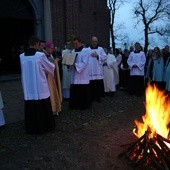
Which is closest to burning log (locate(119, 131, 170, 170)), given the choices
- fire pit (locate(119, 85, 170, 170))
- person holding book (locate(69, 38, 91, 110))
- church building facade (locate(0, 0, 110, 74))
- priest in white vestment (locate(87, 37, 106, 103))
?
fire pit (locate(119, 85, 170, 170))

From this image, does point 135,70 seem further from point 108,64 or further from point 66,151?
point 66,151

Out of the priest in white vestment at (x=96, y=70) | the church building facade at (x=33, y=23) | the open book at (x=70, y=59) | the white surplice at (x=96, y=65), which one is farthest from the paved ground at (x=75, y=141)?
the church building facade at (x=33, y=23)

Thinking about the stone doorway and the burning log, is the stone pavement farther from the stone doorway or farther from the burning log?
the burning log

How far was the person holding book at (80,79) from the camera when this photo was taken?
9726 millimetres

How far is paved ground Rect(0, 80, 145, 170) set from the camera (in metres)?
5.75

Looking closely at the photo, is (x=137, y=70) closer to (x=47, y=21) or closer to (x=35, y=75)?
(x=35, y=75)

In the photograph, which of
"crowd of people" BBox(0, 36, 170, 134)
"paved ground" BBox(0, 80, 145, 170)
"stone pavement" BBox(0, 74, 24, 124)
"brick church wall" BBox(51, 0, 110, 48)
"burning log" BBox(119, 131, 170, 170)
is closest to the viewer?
"burning log" BBox(119, 131, 170, 170)

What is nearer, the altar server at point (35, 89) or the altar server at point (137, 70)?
the altar server at point (35, 89)

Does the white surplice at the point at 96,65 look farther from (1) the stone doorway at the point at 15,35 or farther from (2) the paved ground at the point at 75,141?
(1) the stone doorway at the point at 15,35

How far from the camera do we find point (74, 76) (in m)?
10.0

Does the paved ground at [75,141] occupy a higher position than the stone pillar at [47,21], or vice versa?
the stone pillar at [47,21]

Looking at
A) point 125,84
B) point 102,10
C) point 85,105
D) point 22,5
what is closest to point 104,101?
point 85,105

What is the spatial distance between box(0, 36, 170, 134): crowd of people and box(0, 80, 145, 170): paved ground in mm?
362

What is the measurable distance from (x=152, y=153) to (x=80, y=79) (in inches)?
190
